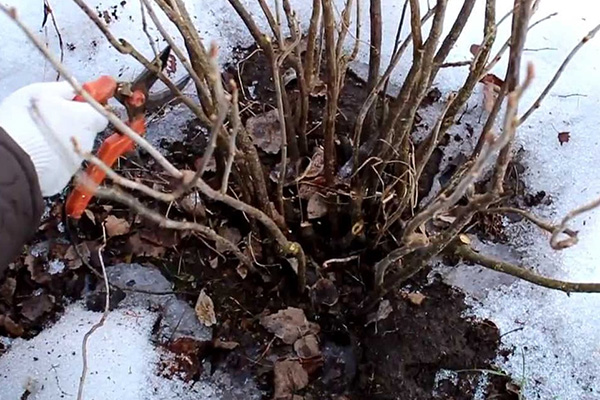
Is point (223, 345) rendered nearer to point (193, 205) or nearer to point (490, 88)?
point (193, 205)

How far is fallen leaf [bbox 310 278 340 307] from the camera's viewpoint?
5.41 ft

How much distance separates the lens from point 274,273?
1691mm

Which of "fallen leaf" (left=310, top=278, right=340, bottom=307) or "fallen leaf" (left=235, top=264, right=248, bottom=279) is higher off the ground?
"fallen leaf" (left=235, top=264, right=248, bottom=279)

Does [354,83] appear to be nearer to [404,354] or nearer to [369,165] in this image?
[369,165]

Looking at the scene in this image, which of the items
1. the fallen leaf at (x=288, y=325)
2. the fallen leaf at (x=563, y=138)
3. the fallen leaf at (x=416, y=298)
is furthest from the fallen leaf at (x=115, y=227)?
the fallen leaf at (x=563, y=138)

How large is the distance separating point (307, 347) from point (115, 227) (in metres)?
0.51

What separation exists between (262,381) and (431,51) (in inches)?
30.7

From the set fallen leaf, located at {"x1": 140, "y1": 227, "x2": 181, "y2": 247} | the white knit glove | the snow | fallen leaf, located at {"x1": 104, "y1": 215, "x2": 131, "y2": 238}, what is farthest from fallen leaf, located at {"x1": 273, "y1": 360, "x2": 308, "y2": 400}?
the white knit glove

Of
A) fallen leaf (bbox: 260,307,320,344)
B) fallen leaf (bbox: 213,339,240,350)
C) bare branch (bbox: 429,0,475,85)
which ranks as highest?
bare branch (bbox: 429,0,475,85)

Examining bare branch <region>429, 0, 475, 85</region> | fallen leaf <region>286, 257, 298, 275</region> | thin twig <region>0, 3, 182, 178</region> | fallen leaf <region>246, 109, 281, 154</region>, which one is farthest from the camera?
fallen leaf <region>246, 109, 281, 154</region>

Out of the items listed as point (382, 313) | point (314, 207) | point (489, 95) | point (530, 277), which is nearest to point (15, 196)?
point (314, 207)

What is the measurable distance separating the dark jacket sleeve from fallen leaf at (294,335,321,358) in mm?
604

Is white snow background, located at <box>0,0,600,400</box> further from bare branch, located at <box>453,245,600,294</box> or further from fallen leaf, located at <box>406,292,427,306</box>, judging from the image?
bare branch, located at <box>453,245,600,294</box>

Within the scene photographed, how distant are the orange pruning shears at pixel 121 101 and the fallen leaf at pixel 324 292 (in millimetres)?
491
